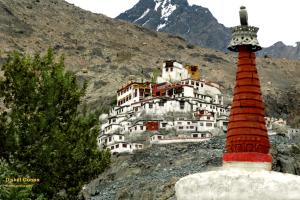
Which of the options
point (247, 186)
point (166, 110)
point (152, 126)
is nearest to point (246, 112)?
point (247, 186)

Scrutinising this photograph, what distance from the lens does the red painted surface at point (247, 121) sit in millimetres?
12625

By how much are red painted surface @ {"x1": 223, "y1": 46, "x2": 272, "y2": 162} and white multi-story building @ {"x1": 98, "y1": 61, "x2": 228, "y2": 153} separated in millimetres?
79363

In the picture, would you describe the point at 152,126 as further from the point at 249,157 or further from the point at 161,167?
the point at 249,157

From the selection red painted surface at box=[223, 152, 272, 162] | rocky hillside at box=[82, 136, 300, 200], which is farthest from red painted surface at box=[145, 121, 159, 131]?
red painted surface at box=[223, 152, 272, 162]

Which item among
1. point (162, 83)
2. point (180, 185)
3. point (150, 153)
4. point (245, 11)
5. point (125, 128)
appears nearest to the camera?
point (180, 185)

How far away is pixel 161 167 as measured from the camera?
78188 mm

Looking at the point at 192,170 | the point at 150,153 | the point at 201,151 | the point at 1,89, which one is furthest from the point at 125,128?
the point at 1,89

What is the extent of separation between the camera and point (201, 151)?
80750 mm

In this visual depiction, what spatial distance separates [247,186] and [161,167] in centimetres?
6692

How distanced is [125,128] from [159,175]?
31.9m

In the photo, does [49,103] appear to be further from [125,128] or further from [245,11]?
[125,128]

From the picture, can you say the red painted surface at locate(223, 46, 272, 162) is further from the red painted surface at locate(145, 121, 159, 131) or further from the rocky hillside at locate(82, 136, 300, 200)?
the red painted surface at locate(145, 121, 159, 131)

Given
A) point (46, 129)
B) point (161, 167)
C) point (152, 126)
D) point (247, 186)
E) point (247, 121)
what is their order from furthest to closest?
point (152, 126) → point (161, 167) → point (46, 129) → point (247, 121) → point (247, 186)

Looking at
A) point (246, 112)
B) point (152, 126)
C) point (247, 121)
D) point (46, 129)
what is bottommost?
point (247, 121)
